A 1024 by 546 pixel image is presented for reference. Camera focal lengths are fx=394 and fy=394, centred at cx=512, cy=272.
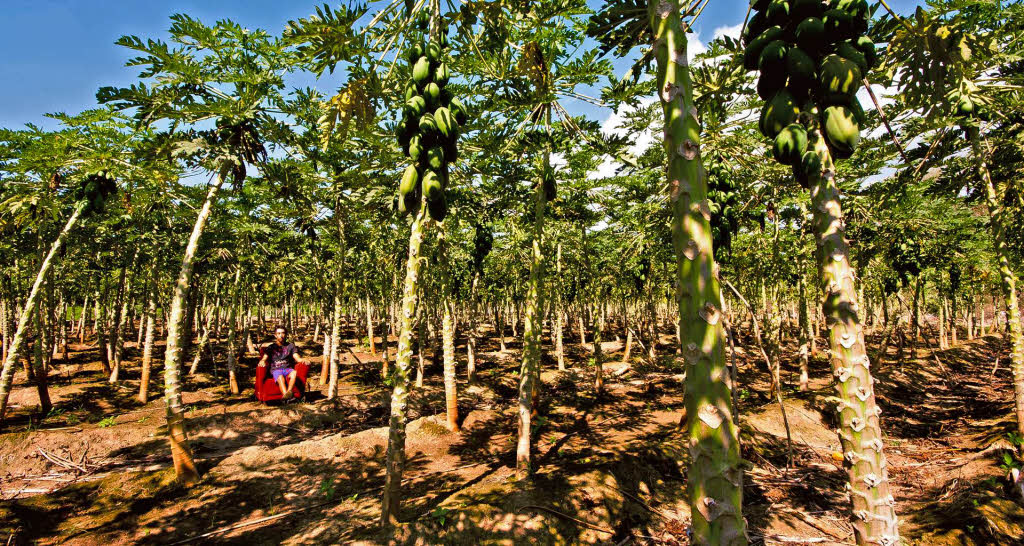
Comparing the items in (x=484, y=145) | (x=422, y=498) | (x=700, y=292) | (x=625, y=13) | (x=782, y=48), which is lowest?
(x=422, y=498)

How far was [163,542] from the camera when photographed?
498 cm

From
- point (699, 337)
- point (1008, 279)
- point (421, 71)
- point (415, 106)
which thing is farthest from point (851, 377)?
point (1008, 279)

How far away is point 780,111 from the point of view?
2.53m

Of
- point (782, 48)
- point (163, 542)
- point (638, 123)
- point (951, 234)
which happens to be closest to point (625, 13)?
point (782, 48)

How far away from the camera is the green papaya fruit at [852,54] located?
243 cm

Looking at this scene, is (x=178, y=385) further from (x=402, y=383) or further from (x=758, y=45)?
(x=758, y=45)

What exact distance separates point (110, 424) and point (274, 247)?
6.31 metres

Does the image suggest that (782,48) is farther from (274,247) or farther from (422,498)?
(274,247)

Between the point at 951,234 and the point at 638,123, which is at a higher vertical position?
the point at 638,123

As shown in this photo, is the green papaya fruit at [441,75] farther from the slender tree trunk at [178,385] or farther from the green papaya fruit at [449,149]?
→ the slender tree trunk at [178,385]

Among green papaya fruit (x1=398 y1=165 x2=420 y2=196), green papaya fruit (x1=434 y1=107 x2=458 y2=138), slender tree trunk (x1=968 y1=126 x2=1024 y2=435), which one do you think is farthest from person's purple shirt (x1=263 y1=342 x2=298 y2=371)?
slender tree trunk (x1=968 y1=126 x2=1024 y2=435)

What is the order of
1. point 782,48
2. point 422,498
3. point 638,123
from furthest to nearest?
point 638,123 < point 422,498 < point 782,48

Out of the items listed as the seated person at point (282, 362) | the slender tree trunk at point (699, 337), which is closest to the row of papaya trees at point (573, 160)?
the slender tree trunk at point (699, 337)

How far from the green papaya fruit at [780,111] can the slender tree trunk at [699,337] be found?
116 cm
